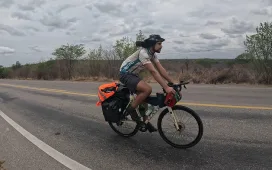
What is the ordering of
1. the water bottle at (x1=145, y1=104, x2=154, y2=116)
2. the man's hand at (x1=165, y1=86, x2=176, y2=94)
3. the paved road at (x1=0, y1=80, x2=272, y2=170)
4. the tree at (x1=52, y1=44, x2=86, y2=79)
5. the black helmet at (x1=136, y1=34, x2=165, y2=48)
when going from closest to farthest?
the paved road at (x1=0, y1=80, x2=272, y2=170) → the man's hand at (x1=165, y1=86, x2=176, y2=94) → the black helmet at (x1=136, y1=34, x2=165, y2=48) → the water bottle at (x1=145, y1=104, x2=154, y2=116) → the tree at (x1=52, y1=44, x2=86, y2=79)

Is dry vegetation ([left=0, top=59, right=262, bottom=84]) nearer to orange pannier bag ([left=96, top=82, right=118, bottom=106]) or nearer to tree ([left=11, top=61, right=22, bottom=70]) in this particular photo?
tree ([left=11, top=61, right=22, bottom=70])

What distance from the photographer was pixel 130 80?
5.10m

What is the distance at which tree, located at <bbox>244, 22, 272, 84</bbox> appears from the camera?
15.3 meters

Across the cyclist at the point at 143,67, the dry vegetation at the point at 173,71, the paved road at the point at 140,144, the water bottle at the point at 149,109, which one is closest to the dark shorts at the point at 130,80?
the cyclist at the point at 143,67

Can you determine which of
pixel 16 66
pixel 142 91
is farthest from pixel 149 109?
pixel 16 66

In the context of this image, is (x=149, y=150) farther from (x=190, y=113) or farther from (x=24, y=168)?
(x=24, y=168)

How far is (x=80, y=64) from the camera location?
30016mm

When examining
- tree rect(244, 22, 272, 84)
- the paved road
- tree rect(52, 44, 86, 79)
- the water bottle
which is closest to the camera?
the paved road

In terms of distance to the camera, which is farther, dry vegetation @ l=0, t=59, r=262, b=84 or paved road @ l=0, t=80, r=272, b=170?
dry vegetation @ l=0, t=59, r=262, b=84

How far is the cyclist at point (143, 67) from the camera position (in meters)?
4.77

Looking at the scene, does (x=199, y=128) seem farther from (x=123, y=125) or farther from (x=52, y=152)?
(x=52, y=152)

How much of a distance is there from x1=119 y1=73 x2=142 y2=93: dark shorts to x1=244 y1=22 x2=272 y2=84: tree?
12.6m

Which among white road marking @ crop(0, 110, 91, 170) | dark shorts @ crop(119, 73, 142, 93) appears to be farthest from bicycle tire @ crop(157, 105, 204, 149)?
white road marking @ crop(0, 110, 91, 170)

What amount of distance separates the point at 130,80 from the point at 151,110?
0.67 m
